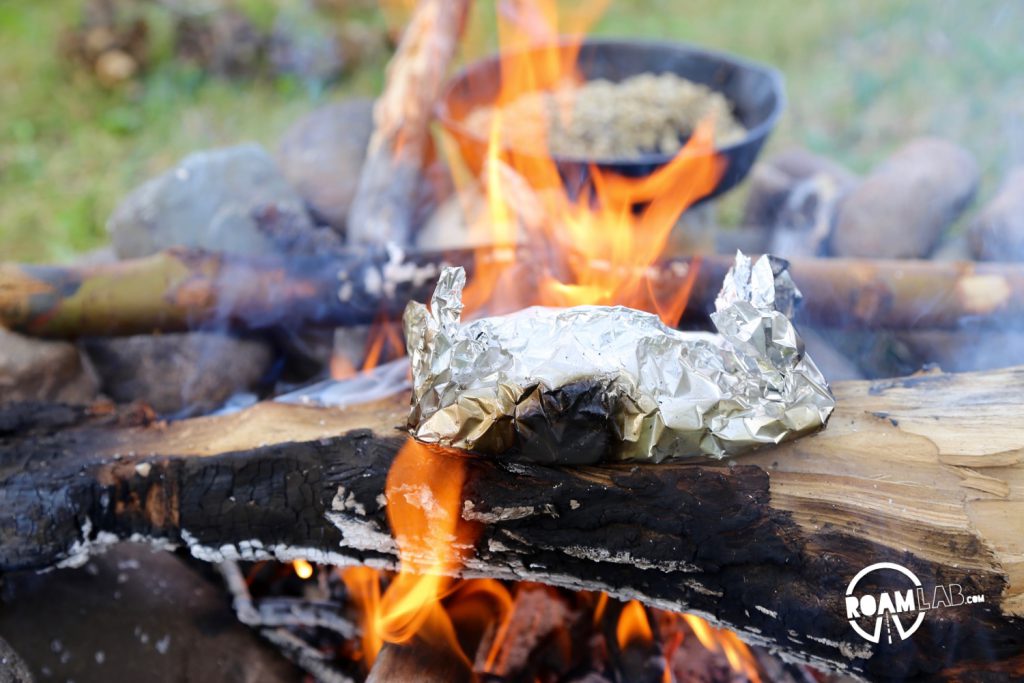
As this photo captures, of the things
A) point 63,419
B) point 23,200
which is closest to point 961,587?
point 63,419

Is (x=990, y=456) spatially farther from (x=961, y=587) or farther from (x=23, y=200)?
(x=23, y=200)

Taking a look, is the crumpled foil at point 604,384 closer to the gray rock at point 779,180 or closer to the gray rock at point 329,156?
the gray rock at point 329,156

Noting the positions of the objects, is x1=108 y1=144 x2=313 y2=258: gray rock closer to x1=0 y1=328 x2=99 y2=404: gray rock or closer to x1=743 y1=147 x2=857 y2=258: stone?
x1=0 y1=328 x2=99 y2=404: gray rock

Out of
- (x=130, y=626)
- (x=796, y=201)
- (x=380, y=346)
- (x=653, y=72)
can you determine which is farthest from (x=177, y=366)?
(x=796, y=201)

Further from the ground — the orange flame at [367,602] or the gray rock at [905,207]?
the gray rock at [905,207]

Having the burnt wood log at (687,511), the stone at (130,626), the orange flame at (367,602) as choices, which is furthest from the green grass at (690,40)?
the orange flame at (367,602)

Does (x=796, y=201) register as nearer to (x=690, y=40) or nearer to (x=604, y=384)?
(x=604, y=384)
